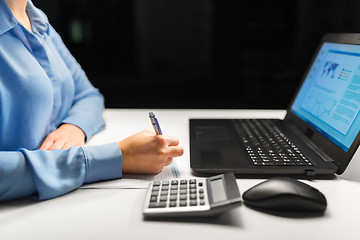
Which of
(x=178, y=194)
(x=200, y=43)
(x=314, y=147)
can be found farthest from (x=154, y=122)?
(x=200, y=43)

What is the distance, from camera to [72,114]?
3.44 feet

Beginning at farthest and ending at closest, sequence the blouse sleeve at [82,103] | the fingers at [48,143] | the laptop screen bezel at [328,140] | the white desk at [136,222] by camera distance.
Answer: the blouse sleeve at [82,103] → the fingers at [48,143] → the laptop screen bezel at [328,140] → the white desk at [136,222]

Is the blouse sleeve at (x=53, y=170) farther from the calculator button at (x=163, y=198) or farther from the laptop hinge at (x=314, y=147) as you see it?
the laptop hinge at (x=314, y=147)

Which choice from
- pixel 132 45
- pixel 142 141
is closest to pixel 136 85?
pixel 132 45

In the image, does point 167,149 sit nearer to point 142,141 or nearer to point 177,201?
point 142,141

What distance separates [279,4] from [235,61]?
0.99 ft

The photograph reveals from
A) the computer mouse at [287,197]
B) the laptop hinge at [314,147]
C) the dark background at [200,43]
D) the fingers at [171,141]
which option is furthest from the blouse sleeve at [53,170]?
the dark background at [200,43]

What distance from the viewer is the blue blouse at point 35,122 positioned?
64 centimetres

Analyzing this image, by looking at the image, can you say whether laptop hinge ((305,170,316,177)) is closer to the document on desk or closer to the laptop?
the laptop

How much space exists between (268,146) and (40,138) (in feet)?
1.84

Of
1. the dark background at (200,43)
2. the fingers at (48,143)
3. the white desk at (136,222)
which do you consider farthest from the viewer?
the dark background at (200,43)

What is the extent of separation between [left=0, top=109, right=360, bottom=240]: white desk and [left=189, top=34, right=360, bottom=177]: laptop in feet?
0.24

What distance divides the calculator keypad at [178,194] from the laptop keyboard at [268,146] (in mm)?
190

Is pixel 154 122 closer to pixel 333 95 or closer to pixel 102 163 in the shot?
pixel 102 163
